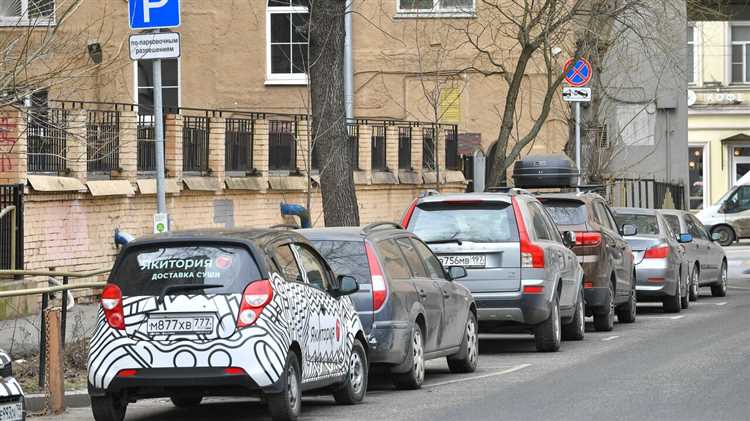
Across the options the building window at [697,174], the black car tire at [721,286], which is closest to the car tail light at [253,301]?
the black car tire at [721,286]

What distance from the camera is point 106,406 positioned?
36.7ft

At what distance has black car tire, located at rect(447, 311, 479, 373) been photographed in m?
15.0

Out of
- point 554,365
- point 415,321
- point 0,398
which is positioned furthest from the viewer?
point 554,365

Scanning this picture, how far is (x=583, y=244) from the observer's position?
20.0 metres

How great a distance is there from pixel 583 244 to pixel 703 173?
44.6 m

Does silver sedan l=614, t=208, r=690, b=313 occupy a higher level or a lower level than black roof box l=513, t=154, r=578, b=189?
lower

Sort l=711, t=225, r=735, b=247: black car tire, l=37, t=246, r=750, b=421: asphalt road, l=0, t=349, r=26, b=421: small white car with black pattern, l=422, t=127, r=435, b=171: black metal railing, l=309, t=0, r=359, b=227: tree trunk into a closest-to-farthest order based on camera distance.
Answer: l=0, t=349, r=26, b=421: small white car with black pattern
l=37, t=246, r=750, b=421: asphalt road
l=309, t=0, r=359, b=227: tree trunk
l=422, t=127, r=435, b=171: black metal railing
l=711, t=225, r=735, b=247: black car tire

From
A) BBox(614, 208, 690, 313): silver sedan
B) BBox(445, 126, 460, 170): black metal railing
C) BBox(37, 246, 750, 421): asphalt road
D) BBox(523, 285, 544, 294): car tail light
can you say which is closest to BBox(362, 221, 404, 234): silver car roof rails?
BBox(37, 246, 750, 421): asphalt road

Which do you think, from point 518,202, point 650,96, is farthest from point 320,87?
point 650,96

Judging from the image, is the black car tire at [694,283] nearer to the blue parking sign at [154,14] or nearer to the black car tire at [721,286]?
the black car tire at [721,286]

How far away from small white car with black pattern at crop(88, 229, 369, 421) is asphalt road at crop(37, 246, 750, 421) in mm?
925

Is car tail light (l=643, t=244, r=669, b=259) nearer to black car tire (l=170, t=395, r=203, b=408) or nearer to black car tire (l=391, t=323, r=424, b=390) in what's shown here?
black car tire (l=391, t=323, r=424, b=390)

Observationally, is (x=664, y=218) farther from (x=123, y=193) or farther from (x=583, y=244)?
(x=123, y=193)

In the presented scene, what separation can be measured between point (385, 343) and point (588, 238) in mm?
7397
